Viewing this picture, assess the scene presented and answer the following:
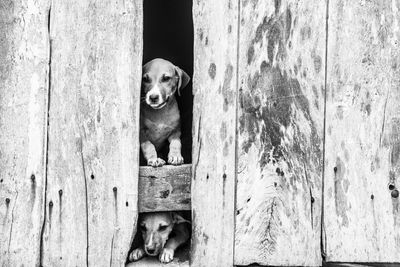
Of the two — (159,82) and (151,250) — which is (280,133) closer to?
(159,82)

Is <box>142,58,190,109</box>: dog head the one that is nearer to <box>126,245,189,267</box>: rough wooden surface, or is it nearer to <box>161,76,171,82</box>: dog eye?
<box>161,76,171,82</box>: dog eye

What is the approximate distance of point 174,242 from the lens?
3.95 metres

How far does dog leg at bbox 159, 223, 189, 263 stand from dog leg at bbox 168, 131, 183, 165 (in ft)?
1.41

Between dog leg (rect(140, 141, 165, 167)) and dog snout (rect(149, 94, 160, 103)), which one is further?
dog leg (rect(140, 141, 165, 167))

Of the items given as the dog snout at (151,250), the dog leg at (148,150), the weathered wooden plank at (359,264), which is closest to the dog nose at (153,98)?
the dog leg at (148,150)

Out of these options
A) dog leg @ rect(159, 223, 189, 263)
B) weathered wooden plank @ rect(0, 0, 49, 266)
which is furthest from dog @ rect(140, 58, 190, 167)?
weathered wooden plank @ rect(0, 0, 49, 266)

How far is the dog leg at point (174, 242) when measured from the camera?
3.73 metres

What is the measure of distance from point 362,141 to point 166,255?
121cm

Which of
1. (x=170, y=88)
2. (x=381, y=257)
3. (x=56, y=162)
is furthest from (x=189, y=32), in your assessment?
(x=381, y=257)

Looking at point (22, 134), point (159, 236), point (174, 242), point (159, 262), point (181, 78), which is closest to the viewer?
point (22, 134)

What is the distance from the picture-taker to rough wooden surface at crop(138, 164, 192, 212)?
3670mm

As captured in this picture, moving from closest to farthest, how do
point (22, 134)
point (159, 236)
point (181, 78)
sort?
point (22, 134) → point (159, 236) → point (181, 78)

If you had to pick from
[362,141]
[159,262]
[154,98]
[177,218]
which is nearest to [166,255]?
[159,262]

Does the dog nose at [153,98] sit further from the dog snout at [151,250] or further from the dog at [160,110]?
the dog snout at [151,250]
